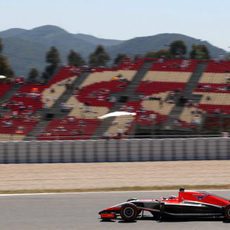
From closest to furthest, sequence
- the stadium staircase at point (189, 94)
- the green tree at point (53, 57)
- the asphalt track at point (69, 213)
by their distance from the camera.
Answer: the asphalt track at point (69, 213), the stadium staircase at point (189, 94), the green tree at point (53, 57)

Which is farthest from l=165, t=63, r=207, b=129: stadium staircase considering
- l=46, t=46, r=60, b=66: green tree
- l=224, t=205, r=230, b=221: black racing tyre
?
l=46, t=46, r=60, b=66: green tree

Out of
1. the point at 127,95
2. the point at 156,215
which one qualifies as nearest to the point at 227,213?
the point at 156,215

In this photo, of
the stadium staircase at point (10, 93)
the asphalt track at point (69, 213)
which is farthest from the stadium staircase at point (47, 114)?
the asphalt track at point (69, 213)

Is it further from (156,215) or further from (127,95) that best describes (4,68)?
(156,215)

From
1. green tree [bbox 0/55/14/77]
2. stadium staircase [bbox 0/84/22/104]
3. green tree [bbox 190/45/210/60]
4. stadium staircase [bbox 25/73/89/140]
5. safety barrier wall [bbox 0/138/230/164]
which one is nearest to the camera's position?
safety barrier wall [bbox 0/138/230/164]

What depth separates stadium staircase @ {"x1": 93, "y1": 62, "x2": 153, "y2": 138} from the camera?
22453 millimetres

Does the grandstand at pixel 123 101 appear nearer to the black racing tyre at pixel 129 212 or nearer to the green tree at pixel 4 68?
the black racing tyre at pixel 129 212

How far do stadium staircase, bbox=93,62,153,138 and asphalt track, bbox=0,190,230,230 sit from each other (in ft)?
29.9

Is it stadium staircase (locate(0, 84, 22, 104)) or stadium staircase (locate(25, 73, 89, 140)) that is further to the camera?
stadium staircase (locate(0, 84, 22, 104))

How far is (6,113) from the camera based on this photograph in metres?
28.5

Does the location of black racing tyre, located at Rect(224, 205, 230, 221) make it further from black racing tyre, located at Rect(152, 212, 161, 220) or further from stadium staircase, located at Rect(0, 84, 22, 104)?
stadium staircase, located at Rect(0, 84, 22, 104)

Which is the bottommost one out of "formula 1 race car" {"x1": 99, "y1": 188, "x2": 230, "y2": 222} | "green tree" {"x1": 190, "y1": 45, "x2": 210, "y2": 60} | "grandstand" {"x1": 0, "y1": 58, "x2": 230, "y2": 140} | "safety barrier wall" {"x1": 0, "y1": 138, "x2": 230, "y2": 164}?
"safety barrier wall" {"x1": 0, "y1": 138, "x2": 230, "y2": 164}

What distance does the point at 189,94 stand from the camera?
120 ft

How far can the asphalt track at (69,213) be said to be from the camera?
8836mm
